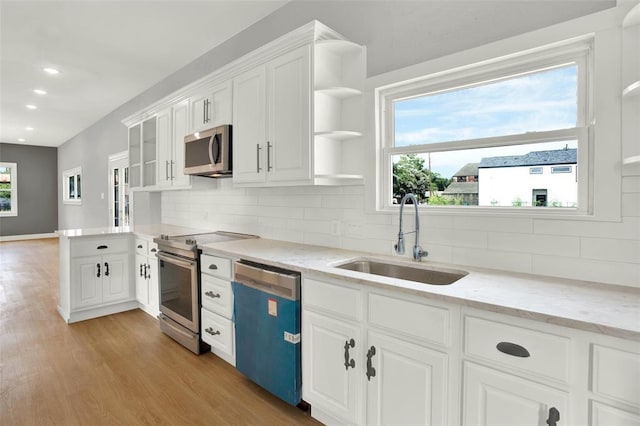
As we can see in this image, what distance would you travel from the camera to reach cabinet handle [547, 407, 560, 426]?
1.18m

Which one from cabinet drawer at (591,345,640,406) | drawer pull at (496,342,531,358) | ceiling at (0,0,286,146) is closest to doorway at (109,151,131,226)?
ceiling at (0,0,286,146)

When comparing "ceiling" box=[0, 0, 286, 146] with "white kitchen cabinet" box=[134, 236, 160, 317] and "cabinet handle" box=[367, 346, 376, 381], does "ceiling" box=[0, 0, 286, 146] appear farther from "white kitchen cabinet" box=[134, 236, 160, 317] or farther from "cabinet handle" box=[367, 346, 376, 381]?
"cabinet handle" box=[367, 346, 376, 381]

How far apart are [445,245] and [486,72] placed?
1.02 m

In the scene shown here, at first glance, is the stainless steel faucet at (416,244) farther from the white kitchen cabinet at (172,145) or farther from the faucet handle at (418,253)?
the white kitchen cabinet at (172,145)

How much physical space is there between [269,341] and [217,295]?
2.28ft

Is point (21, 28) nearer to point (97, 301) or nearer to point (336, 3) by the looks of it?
point (97, 301)

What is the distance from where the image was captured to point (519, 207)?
188cm

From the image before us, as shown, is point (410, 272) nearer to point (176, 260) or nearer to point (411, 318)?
point (411, 318)

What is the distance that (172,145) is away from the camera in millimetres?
3771

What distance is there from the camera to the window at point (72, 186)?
8884 millimetres

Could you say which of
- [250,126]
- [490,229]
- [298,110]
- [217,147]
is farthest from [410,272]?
[217,147]

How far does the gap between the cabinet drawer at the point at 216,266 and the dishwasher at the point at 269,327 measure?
0.55ft

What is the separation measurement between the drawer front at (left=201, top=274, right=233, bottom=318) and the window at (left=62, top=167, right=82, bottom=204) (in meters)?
7.78

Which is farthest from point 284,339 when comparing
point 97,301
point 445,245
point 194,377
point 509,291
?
point 97,301
